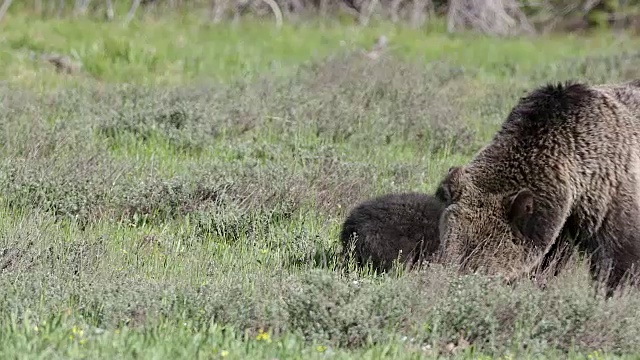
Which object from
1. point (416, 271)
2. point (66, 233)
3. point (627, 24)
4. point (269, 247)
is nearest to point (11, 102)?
point (66, 233)

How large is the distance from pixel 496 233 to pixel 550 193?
0.45m

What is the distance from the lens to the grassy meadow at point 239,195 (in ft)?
20.1

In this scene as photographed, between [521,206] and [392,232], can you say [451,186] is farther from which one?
[392,232]

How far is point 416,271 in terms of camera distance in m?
7.05

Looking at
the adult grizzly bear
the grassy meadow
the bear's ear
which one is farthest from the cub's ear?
Result: the grassy meadow

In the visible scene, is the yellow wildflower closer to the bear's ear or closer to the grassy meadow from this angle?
the grassy meadow

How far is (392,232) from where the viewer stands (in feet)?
27.0

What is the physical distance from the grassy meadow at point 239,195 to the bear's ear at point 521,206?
0.45 metres

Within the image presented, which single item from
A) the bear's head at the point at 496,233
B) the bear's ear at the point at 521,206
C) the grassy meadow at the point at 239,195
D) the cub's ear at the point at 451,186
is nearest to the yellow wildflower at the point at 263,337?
the grassy meadow at the point at 239,195

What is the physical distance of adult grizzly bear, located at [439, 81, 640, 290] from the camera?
6.97 meters

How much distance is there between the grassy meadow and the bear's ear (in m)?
0.45

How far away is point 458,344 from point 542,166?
4.99ft

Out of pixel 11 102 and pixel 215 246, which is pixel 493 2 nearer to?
pixel 11 102

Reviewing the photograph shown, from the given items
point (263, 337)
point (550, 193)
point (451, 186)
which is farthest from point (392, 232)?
point (263, 337)
